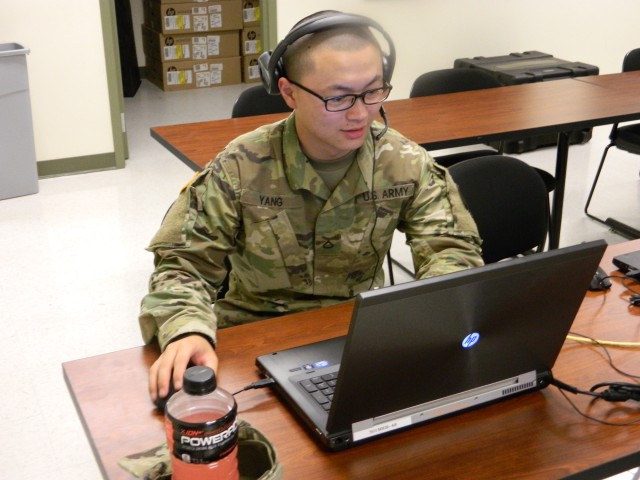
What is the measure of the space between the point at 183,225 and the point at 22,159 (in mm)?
2796

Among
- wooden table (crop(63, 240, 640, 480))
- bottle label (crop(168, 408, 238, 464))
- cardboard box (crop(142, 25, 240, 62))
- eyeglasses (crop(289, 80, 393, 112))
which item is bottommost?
cardboard box (crop(142, 25, 240, 62))

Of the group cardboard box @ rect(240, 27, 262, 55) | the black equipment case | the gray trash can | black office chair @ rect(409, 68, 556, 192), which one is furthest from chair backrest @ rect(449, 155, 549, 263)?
cardboard box @ rect(240, 27, 262, 55)

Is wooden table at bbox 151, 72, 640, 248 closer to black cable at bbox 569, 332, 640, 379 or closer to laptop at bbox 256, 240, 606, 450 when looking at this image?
black cable at bbox 569, 332, 640, 379

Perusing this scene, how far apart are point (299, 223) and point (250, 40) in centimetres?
494

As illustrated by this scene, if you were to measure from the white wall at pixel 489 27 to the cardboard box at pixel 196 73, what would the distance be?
172 centimetres

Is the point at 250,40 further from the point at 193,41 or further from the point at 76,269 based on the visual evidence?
the point at 76,269

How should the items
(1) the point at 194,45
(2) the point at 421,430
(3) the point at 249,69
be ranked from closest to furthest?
1. (2) the point at 421,430
2. (1) the point at 194,45
3. (3) the point at 249,69

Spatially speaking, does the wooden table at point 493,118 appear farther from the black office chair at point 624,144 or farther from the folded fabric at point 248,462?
the folded fabric at point 248,462

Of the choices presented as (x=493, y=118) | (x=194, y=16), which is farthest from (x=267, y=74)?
(x=194, y=16)

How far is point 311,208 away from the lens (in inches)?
64.4

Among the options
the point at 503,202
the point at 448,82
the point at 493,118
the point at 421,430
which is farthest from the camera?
the point at 448,82

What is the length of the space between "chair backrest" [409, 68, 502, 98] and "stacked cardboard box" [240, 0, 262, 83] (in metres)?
2.87

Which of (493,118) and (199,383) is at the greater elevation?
(199,383)

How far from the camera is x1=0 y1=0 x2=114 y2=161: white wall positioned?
4051mm
